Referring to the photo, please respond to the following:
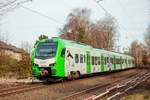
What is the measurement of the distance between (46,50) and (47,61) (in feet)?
3.19

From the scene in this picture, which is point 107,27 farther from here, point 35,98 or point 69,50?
point 35,98

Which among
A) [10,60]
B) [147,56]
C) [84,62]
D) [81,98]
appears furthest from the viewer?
[147,56]

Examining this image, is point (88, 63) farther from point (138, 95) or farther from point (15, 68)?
point (138, 95)

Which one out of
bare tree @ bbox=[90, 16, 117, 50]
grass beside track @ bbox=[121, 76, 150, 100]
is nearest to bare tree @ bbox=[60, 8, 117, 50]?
bare tree @ bbox=[90, 16, 117, 50]

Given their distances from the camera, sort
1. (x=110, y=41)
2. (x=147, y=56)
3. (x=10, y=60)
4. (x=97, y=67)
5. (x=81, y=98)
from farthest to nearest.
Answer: (x=147, y=56)
(x=110, y=41)
(x=10, y=60)
(x=97, y=67)
(x=81, y=98)

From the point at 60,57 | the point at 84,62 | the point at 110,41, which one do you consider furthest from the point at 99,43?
the point at 60,57

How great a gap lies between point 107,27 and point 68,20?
1398 centimetres

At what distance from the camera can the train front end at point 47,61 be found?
799 inches

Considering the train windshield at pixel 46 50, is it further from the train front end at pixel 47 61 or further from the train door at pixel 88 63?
the train door at pixel 88 63

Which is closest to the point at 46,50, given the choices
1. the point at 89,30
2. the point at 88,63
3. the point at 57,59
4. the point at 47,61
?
the point at 47,61

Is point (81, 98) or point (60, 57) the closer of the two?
point (81, 98)

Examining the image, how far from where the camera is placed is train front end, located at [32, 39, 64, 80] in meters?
20.3

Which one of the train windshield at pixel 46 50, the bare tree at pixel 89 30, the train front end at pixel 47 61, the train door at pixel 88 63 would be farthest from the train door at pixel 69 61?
the bare tree at pixel 89 30

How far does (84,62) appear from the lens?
2583 centimetres
